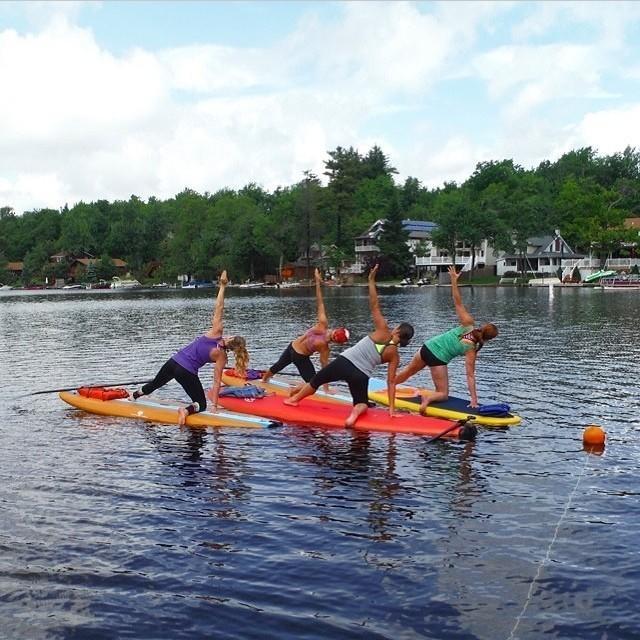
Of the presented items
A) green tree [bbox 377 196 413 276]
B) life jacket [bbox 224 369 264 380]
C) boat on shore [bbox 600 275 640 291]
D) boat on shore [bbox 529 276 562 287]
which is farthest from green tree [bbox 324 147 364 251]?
life jacket [bbox 224 369 264 380]

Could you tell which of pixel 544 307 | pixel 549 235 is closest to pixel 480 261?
pixel 549 235

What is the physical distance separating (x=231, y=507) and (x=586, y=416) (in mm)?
9688

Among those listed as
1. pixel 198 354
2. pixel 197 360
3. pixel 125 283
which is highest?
pixel 125 283

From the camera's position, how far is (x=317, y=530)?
10.1 metres

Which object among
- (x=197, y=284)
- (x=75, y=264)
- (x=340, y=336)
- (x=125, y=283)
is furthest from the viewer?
(x=75, y=264)

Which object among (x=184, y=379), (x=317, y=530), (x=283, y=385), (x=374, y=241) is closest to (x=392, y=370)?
(x=184, y=379)

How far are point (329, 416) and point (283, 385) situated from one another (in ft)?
12.5

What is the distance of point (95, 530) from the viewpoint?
1013cm

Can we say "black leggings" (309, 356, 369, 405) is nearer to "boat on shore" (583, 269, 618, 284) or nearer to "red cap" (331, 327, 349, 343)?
"red cap" (331, 327, 349, 343)

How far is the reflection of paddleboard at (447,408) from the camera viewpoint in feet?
51.9

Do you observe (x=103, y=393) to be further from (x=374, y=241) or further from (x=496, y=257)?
(x=374, y=241)

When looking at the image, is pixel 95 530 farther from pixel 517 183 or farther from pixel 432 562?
pixel 517 183

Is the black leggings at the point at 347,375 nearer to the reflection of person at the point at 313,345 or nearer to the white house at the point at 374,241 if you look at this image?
the reflection of person at the point at 313,345

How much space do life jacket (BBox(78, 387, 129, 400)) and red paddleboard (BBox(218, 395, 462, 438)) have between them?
8.17 ft
